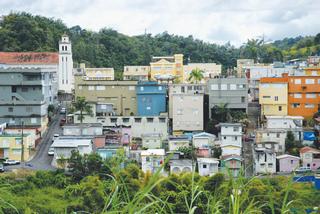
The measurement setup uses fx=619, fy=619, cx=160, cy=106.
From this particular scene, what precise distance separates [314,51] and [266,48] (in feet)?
11.7

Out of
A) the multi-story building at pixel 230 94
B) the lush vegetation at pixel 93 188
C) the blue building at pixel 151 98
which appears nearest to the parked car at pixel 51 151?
the lush vegetation at pixel 93 188

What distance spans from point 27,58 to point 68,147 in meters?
8.55

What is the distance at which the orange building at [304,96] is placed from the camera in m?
18.6

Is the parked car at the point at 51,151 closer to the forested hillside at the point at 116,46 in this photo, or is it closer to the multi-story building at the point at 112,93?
the multi-story building at the point at 112,93

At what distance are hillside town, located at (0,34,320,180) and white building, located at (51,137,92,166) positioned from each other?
0.08 ft

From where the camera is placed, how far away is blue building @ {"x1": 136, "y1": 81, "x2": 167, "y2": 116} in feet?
61.4

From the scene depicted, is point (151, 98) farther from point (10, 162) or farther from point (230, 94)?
point (10, 162)

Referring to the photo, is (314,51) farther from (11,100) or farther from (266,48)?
(11,100)

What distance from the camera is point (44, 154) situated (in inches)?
641

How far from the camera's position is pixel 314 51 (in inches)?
1299

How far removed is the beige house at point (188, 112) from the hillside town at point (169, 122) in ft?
0.09

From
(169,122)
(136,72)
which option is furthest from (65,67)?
(169,122)

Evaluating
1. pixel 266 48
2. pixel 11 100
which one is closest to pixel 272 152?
pixel 11 100

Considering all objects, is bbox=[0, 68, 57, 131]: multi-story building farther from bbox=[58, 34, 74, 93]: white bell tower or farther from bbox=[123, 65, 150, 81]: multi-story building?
bbox=[123, 65, 150, 81]: multi-story building
